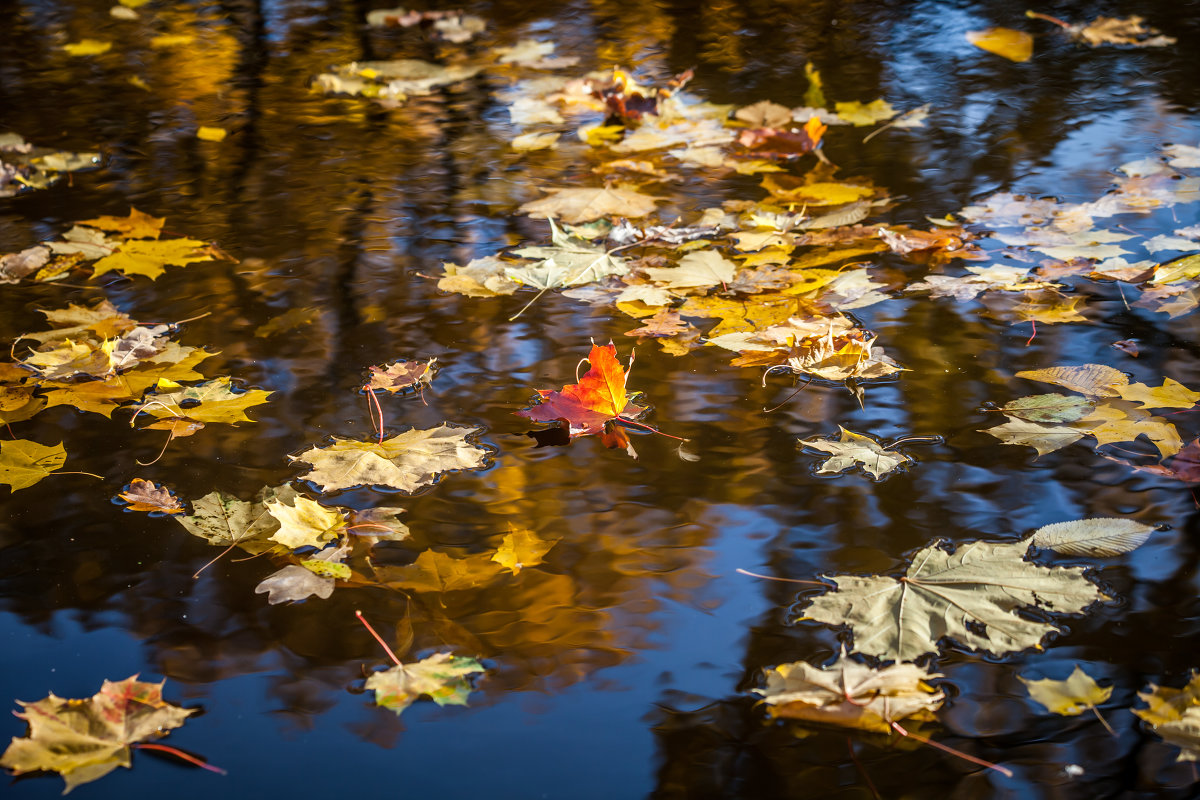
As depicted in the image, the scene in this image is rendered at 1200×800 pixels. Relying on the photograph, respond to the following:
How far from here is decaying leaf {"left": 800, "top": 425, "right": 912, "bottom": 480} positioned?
1.28m

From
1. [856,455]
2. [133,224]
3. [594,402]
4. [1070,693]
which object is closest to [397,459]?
[594,402]

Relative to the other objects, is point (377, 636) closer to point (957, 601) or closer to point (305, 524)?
point (305, 524)

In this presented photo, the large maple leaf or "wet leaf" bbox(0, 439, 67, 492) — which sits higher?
the large maple leaf

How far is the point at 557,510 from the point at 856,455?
0.41 meters

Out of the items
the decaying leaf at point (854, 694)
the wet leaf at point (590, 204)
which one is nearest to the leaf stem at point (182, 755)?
the decaying leaf at point (854, 694)

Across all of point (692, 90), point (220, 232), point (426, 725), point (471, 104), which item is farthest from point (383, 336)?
point (692, 90)

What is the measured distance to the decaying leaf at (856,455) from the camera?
128 centimetres

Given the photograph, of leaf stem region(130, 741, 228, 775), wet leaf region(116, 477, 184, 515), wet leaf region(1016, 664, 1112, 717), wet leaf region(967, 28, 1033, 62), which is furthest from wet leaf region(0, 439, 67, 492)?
wet leaf region(967, 28, 1033, 62)

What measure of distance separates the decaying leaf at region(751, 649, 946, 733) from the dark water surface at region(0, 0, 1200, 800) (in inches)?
0.8

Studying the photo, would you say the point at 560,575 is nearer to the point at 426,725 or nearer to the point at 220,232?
the point at 426,725

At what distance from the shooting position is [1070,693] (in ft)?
3.09

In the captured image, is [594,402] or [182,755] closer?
[182,755]

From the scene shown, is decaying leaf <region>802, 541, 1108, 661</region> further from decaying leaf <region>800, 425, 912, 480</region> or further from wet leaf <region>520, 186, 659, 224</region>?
wet leaf <region>520, 186, 659, 224</region>

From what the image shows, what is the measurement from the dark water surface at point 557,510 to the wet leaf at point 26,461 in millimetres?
23
